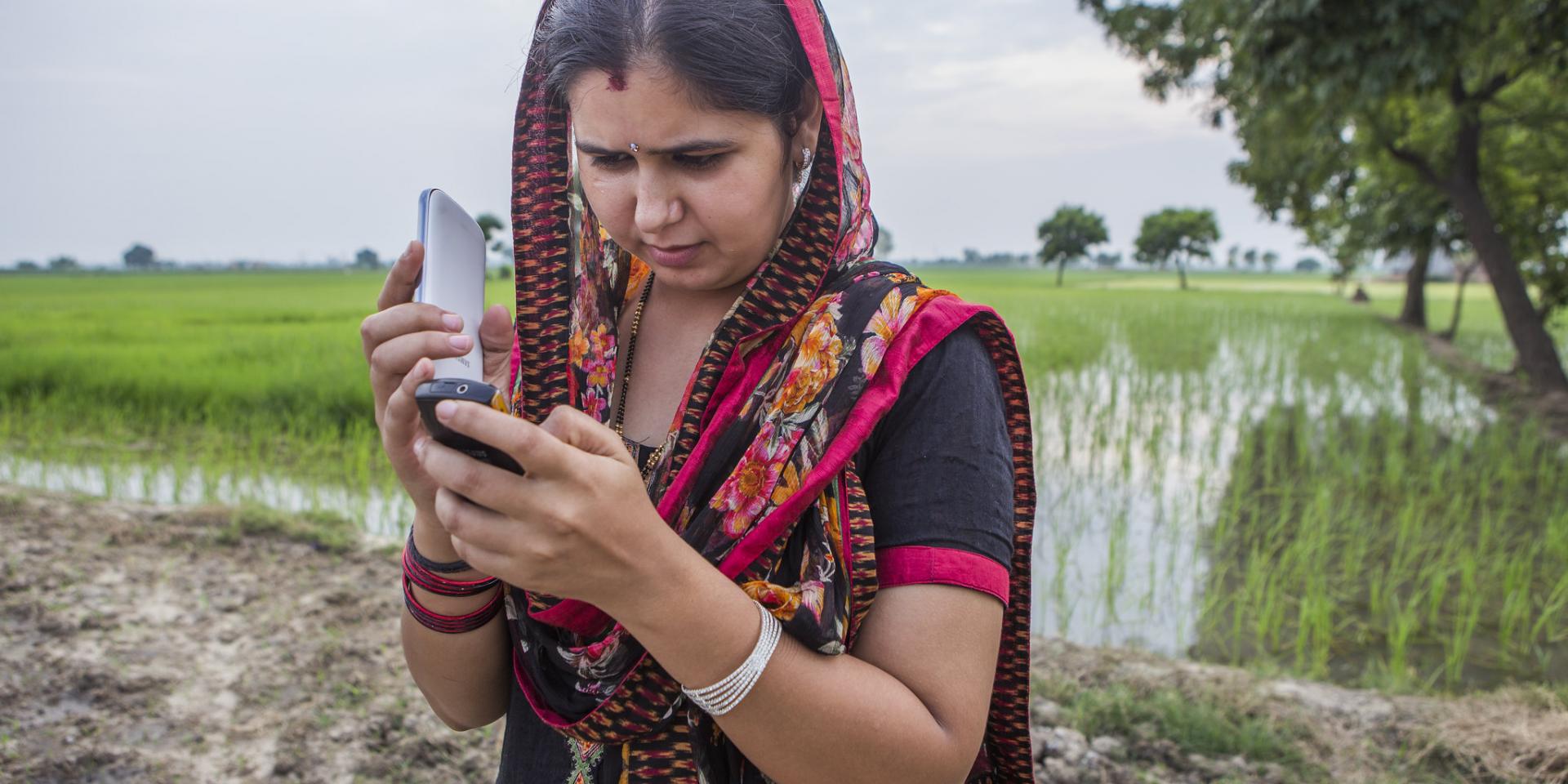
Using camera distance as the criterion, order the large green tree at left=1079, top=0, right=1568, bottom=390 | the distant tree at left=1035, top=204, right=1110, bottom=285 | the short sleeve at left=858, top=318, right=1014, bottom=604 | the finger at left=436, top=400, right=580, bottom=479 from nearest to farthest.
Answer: the finger at left=436, top=400, right=580, bottom=479
the short sleeve at left=858, top=318, right=1014, bottom=604
the large green tree at left=1079, top=0, right=1568, bottom=390
the distant tree at left=1035, top=204, right=1110, bottom=285

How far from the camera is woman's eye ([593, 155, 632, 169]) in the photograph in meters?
0.86

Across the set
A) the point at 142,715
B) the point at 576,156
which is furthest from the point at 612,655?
the point at 142,715

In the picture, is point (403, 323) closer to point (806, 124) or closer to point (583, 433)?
point (583, 433)

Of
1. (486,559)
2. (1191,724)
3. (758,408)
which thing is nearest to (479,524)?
(486,559)

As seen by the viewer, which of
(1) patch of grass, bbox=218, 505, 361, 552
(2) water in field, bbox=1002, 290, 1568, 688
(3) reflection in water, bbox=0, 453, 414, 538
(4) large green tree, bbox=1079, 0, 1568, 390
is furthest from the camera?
(4) large green tree, bbox=1079, 0, 1568, 390

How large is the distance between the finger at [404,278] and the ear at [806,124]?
34 cm

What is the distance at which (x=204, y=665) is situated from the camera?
8.44 feet

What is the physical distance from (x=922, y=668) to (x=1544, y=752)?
2304 millimetres

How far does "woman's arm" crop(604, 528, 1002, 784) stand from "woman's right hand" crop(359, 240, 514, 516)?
24cm

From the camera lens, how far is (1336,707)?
2.57 meters

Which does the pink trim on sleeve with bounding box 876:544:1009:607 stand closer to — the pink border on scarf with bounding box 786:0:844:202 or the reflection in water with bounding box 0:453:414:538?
the pink border on scarf with bounding box 786:0:844:202

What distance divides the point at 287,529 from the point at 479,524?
340 cm

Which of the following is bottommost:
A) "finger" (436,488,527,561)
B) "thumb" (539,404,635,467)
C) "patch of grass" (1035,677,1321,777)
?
"patch of grass" (1035,677,1321,777)

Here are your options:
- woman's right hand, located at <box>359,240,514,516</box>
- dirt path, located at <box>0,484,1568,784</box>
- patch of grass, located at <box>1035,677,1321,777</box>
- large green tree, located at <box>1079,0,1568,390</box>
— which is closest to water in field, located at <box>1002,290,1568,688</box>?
dirt path, located at <box>0,484,1568,784</box>
